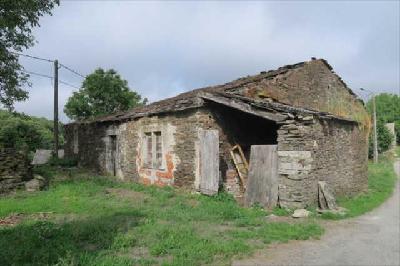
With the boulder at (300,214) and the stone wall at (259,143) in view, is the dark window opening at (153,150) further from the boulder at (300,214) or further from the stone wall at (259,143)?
the boulder at (300,214)

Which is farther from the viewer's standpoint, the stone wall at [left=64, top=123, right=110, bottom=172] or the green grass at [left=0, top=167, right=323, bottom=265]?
the stone wall at [left=64, top=123, right=110, bottom=172]

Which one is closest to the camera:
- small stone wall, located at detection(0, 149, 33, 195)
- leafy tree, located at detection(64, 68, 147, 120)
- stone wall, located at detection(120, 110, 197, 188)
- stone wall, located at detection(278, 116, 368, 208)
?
stone wall, located at detection(278, 116, 368, 208)

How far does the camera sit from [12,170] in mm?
14391

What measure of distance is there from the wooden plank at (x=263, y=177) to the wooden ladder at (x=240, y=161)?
1417mm

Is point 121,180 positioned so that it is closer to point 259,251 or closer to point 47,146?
point 259,251

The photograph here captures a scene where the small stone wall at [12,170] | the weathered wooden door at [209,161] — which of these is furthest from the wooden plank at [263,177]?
the small stone wall at [12,170]

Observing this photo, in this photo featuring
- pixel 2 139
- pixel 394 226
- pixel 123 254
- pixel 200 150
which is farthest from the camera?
pixel 2 139

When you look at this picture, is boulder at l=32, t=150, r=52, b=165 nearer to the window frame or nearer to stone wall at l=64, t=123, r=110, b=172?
stone wall at l=64, t=123, r=110, b=172

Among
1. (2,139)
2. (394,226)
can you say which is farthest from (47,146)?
(394,226)

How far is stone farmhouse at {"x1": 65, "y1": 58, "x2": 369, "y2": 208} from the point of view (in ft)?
34.3

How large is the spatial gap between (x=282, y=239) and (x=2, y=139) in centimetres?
2760

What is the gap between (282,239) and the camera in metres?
7.68

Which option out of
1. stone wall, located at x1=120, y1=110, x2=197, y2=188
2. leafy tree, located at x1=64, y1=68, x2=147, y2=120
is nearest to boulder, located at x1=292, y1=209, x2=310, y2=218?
stone wall, located at x1=120, y1=110, x2=197, y2=188

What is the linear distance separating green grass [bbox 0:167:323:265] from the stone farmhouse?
0.96 metres
